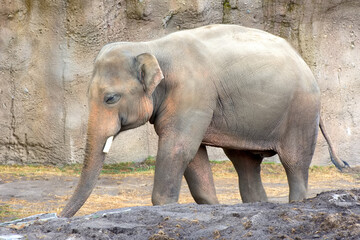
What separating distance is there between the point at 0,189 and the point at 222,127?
4.09 metres

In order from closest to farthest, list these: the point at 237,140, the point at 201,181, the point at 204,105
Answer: the point at 204,105 < the point at 237,140 < the point at 201,181

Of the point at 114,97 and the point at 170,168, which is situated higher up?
the point at 114,97

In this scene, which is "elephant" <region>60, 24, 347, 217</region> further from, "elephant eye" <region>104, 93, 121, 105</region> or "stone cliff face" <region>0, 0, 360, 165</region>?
"stone cliff face" <region>0, 0, 360, 165</region>

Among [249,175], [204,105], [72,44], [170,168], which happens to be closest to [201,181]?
[249,175]

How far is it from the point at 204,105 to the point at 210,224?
2233mm

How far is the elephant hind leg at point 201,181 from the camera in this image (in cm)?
664

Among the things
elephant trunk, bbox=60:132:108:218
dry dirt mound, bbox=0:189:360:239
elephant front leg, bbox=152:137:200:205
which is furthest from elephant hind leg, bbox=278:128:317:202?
dry dirt mound, bbox=0:189:360:239

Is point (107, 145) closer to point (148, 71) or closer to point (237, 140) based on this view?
point (148, 71)

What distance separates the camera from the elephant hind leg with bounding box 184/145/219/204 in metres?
6.64

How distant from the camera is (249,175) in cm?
710

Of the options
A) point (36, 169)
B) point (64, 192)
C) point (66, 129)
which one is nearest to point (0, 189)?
point (64, 192)

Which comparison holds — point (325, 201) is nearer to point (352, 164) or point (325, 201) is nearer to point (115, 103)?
point (115, 103)

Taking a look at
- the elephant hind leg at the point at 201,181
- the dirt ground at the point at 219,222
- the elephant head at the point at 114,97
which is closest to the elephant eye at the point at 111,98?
the elephant head at the point at 114,97

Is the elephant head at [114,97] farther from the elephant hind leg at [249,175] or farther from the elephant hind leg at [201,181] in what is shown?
the elephant hind leg at [249,175]
